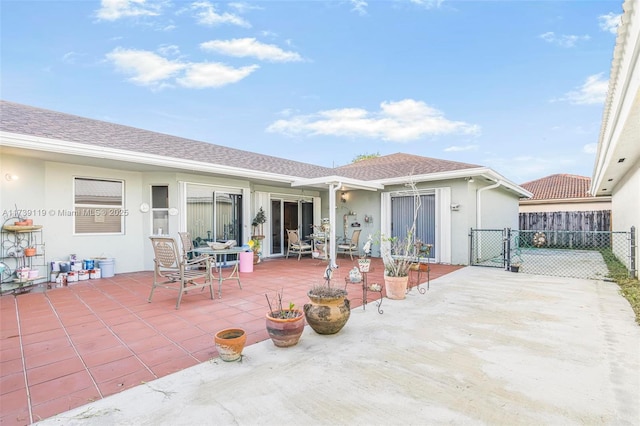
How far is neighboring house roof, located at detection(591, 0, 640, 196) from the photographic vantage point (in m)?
2.41

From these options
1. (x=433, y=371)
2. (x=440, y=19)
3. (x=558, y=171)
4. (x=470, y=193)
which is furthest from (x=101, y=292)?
(x=558, y=171)

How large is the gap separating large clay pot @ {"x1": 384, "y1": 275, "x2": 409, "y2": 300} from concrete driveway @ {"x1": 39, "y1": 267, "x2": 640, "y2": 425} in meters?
0.79

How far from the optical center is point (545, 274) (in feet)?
23.6

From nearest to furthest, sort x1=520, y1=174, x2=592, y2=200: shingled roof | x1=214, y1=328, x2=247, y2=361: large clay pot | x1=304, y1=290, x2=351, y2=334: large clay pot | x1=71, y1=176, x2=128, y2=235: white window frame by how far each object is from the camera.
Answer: x1=214, y1=328, x2=247, y2=361: large clay pot < x1=304, y1=290, x2=351, y2=334: large clay pot < x1=71, y1=176, x2=128, y2=235: white window frame < x1=520, y1=174, x2=592, y2=200: shingled roof

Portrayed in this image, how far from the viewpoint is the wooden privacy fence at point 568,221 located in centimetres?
1367

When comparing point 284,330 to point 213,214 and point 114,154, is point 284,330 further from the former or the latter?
point 213,214

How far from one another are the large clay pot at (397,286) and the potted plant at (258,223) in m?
5.39

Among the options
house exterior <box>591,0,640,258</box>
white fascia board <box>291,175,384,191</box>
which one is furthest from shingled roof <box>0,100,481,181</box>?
house exterior <box>591,0,640,258</box>

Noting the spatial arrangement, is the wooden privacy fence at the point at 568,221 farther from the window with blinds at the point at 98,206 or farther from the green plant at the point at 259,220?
the window with blinds at the point at 98,206

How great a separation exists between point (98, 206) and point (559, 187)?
2045 cm

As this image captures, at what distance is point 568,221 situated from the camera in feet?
46.7

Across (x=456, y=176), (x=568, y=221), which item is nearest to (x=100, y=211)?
(x=456, y=176)

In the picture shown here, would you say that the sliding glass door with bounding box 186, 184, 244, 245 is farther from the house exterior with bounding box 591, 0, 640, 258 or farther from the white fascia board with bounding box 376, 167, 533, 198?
the house exterior with bounding box 591, 0, 640, 258

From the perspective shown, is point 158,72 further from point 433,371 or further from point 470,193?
point 433,371
